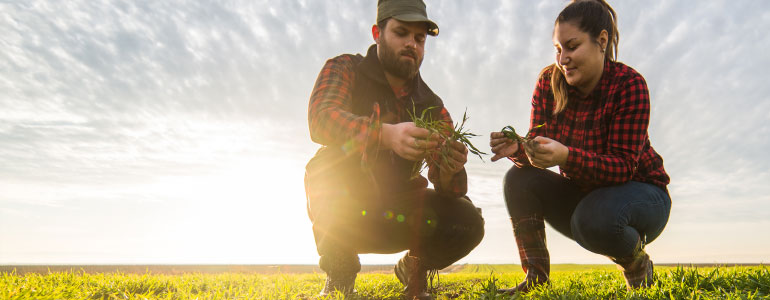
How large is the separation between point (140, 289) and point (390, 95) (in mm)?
3230

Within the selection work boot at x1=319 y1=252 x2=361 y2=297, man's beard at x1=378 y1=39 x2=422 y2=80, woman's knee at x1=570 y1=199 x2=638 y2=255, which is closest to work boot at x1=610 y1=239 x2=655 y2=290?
woman's knee at x1=570 y1=199 x2=638 y2=255

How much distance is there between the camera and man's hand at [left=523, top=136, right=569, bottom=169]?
332cm

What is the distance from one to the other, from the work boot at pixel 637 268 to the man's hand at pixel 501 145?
50.1 inches

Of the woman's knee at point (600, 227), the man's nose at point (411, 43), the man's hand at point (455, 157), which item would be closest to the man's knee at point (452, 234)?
the man's hand at point (455, 157)

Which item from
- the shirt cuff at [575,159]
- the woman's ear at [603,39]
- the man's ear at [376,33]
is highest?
the man's ear at [376,33]

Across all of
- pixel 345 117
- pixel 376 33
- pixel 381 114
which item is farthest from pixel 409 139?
pixel 376 33

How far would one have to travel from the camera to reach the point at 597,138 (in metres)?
3.84

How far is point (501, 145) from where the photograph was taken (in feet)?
12.2

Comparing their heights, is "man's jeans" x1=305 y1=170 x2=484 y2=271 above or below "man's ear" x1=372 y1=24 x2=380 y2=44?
below

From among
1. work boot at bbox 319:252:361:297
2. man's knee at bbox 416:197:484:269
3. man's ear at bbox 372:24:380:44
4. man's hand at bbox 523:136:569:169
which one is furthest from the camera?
man's ear at bbox 372:24:380:44

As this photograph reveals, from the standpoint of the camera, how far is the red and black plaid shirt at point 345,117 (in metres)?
3.33

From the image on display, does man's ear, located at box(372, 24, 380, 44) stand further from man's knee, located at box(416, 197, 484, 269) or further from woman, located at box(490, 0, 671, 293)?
man's knee, located at box(416, 197, 484, 269)

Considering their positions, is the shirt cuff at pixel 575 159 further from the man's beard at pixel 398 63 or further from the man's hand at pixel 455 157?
the man's beard at pixel 398 63

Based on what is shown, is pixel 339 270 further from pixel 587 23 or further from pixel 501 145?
pixel 587 23
